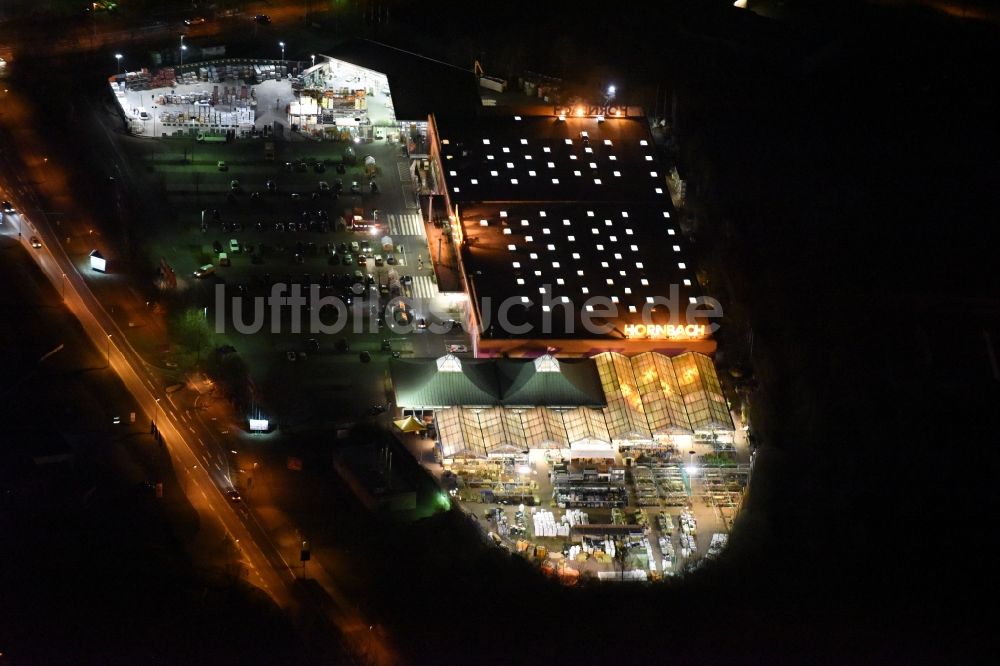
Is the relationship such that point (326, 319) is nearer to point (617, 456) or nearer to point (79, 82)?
point (617, 456)

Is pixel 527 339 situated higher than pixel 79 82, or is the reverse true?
pixel 79 82

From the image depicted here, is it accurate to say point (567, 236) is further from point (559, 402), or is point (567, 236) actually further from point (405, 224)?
point (559, 402)

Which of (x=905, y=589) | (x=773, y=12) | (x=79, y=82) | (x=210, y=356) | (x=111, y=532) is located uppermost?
(x=773, y=12)

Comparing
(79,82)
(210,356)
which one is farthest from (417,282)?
(79,82)

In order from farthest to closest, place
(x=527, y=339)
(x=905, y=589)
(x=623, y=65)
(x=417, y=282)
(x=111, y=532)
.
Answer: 1. (x=623, y=65)
2. (x=417, y=282)
3. (x=527, y=339)
4. (x=905, y=589)
5. (x=111, y=532)

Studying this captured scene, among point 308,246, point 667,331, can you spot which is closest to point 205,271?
point 308,246

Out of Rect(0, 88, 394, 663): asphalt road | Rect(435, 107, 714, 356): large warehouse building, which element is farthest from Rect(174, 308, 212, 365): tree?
Rect(435, 107, 714, 356): large warehouse building
